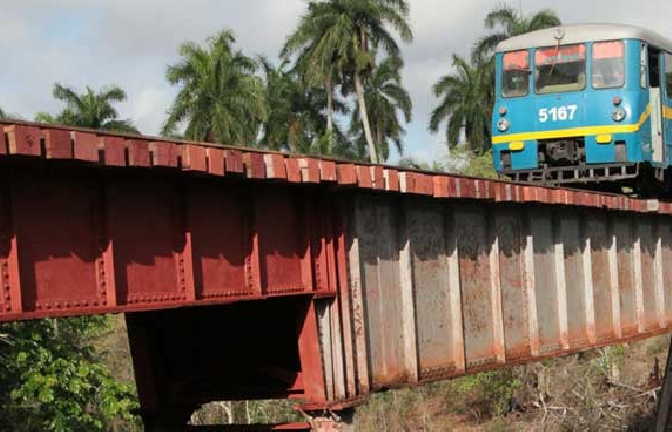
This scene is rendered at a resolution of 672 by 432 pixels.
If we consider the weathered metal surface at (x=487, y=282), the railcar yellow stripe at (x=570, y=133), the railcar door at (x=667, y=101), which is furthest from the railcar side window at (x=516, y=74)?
the weathered metal surface at (x=487, y=282)

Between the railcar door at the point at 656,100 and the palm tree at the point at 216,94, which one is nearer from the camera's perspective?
the railcar door at the point at 656,100

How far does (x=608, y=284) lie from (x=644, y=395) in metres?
12.3

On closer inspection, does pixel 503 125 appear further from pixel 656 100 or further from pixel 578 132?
pixel 656 100

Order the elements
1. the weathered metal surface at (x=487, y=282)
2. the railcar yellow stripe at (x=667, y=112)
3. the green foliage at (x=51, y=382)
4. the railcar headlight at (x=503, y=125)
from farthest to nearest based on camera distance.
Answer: the railcar yellow stripe at (x=667, y=112) → the railcar headlight at (x=503, y=125) → the green foliage at (x=51, y=382) → the weathered metal surface at (x=487, y=282)

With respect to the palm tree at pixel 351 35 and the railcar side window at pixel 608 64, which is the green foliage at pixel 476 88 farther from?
the railcar side window at pixel 608 64

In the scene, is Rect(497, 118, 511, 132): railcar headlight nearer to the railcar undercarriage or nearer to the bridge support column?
the railcar undercarriage

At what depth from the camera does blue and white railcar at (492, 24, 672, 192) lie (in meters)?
18.6

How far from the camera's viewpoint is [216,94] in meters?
63.2

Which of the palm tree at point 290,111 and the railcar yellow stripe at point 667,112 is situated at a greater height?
the palm tree at point 290,111

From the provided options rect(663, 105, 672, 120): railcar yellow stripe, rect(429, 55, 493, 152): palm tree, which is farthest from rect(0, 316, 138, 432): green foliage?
rect(429, 55, 493, 152): palm tree

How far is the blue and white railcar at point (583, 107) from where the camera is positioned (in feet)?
61.0

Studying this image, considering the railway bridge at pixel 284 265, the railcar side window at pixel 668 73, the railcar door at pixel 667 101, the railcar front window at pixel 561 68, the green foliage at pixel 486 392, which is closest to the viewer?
the railway bridge at pixel 284 265

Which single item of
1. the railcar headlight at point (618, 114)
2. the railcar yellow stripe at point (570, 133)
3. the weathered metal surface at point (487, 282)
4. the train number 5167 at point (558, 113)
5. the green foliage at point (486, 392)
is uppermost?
the train number 5167 at point (558, 113)

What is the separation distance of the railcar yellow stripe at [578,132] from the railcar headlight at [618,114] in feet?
0.45
